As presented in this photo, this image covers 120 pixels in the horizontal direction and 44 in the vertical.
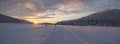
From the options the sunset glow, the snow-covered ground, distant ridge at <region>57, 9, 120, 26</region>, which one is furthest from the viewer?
the sunset glow

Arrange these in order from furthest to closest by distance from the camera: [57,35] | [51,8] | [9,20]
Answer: [51,8], [9,20], [57,35]

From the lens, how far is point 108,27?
3840 millimetres

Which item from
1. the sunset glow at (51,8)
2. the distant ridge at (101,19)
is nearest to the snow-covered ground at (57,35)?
the distant ridge at (101,19)

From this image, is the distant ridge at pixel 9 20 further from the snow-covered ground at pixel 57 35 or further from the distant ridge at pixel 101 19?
the distant ridge at pixel 101 19

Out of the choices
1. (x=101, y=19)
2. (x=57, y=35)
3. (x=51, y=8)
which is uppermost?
(x=51, y=8)

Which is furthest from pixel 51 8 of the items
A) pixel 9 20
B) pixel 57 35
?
pixel 57 35

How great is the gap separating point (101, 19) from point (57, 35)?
1123 millimetres

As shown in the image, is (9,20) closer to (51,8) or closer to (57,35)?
(51,8)

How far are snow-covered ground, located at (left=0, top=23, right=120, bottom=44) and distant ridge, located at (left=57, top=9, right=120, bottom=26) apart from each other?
0.27 meters

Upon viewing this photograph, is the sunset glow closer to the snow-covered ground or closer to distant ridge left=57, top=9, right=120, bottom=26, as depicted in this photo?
distant ridge left=57, top=9, right=120, bottom=26

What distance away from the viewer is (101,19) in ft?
14.0

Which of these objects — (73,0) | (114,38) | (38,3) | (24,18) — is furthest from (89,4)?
(114,38)

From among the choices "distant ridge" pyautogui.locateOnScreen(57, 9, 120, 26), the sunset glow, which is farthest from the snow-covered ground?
the sunset glow

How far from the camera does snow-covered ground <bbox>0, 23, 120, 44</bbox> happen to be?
318 cm
